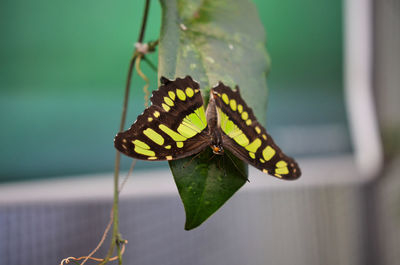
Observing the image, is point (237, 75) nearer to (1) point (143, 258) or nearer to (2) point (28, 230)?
(2) point (28, 230)

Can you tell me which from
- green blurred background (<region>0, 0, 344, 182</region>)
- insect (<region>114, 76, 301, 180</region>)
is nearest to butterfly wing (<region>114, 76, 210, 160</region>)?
insect (<region>114, 76, 301, 180</region>)

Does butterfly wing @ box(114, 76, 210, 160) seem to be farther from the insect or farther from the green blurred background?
the green blurred background

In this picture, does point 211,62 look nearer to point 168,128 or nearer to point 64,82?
point 168,128

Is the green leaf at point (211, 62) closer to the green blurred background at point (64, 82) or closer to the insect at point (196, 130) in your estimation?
the insect at point (196, 130)

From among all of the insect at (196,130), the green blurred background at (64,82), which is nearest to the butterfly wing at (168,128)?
the insect at (196,130)

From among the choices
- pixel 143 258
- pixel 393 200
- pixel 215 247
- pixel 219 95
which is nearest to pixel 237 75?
pixel 219 95
